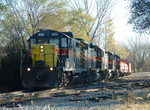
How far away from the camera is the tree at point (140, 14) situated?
18328 millimetres

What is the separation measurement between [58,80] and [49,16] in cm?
1243

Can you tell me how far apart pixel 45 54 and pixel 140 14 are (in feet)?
35.4

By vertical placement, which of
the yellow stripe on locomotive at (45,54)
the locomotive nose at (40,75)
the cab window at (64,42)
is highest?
the cab window at (64,42)

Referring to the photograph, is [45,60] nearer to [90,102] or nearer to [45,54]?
[45,54]

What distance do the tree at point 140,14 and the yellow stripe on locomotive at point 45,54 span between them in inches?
407

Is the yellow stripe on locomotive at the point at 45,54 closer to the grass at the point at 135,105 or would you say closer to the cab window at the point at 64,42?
the cab window at the point at 64,42

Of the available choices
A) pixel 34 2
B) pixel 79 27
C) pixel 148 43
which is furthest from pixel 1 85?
pixel 148 43

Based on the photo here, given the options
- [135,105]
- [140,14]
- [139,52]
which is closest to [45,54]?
[135,105]

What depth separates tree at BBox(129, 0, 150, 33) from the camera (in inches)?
722

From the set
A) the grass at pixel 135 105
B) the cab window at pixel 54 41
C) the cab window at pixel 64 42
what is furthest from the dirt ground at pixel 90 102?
the cab window at pixel 54 41

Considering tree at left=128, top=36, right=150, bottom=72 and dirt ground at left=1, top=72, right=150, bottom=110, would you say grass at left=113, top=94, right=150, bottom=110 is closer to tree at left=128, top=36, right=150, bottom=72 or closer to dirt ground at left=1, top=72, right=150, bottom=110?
dirt ground at left=1, top=72, right=150, bottom=110

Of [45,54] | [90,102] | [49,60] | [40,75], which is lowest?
[90,102]

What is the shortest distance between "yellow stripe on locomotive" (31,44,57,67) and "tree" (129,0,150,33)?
407 inches

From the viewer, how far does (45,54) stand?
38.9 ft
